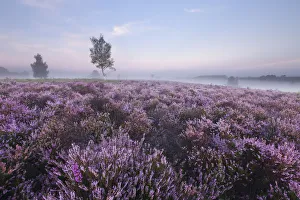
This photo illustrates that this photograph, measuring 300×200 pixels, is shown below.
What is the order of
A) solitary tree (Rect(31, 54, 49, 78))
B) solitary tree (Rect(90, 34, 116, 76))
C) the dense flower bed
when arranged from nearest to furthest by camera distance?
the dense flower bed, solitary tree (Rect(90, 34, 116, 76)), solitary tree (Rect(31, 54, 49, 78))

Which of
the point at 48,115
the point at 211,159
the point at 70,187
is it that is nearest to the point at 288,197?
the point at 211,159

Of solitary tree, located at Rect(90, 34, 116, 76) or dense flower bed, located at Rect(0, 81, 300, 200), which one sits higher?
solitary tree, located at Rect(90, 34, 116, 76)

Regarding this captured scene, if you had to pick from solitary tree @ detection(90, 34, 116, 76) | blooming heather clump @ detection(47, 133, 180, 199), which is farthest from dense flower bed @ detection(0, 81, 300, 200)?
solitary tree @ detection(90, 34, 116, 76)

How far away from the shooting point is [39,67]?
75.7m

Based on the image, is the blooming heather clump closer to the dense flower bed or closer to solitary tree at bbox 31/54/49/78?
the dense flower bed

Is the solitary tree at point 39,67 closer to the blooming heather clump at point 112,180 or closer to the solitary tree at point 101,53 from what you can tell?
the solitary tree at point 101,53

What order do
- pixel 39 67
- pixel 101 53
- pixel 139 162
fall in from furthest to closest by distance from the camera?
pixel 39 67 → pixel 101 53 → pixel 139 162

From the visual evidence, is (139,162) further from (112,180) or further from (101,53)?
(101,53)

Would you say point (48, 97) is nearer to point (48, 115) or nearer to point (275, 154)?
point (48, 115)

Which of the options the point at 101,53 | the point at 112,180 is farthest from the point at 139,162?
the point at 101,53

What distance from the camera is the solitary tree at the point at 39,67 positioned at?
7511 centimetres

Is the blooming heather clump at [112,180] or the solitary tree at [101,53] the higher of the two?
the solitary tree at [101,53]

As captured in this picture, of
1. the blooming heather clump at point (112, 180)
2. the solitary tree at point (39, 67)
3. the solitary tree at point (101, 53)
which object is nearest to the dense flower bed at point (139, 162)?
the blooming heather clump at point (112, 180)

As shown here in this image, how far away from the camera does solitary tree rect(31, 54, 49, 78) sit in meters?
75.1
